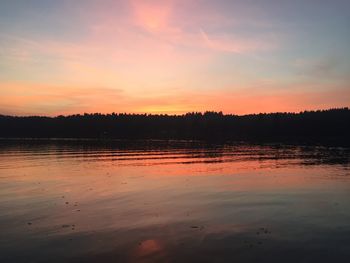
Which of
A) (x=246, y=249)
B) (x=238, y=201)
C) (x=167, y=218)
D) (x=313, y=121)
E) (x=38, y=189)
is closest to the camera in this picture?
(x=246, y=249)

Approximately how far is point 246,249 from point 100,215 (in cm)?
834

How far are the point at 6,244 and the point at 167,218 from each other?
7.31 metres

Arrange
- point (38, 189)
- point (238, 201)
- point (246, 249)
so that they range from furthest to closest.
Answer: point (38, 189), point (238, 201), point (246, 249)

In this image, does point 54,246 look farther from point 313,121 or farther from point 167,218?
point 313,121

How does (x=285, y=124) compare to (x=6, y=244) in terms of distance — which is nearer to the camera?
(x=6, y=244)

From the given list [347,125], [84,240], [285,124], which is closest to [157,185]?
[84,240]

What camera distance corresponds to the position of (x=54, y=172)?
1566 inches

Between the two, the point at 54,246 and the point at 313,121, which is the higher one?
the point at 313,121

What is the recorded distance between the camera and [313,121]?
184 metres

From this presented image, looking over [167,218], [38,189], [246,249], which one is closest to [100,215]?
[167,218]

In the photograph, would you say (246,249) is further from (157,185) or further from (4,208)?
(157,185)

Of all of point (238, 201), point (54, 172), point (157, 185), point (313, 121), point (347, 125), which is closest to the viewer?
point (238, 201)

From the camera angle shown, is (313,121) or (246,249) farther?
(313,121)

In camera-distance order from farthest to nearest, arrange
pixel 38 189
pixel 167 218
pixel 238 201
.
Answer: pixel 38 189
pixel 238 201
pixel 167 218
